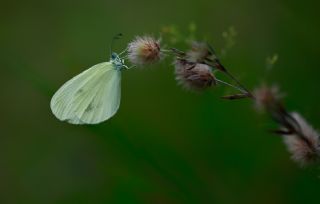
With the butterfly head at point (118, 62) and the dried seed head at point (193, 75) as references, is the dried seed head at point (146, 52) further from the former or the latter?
the butterfly head at point (118, 62)

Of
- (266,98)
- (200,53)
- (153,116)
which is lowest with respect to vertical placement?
(266,98)

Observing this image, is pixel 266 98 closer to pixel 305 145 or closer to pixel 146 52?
pixel 305 145

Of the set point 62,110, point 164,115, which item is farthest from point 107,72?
point 164,115

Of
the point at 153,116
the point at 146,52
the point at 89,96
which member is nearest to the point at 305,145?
the point at 146,52

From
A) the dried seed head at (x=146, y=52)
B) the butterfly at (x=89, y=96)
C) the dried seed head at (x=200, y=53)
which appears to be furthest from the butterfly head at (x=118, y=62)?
the dried seed head at (x=200, y=53)

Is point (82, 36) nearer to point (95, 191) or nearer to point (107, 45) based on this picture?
point (107, 45)

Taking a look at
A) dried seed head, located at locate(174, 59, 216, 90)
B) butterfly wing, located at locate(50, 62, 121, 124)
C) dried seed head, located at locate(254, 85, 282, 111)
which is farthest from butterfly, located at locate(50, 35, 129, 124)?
dried seed head, located at locate(254, 85, 282, 111)

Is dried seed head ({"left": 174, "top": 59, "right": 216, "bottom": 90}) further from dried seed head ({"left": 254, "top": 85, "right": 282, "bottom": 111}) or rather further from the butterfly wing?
the butterfly wing
